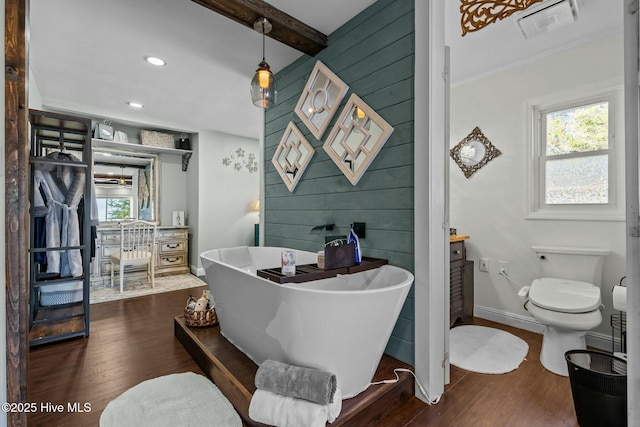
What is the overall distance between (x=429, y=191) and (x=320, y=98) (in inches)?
50.6


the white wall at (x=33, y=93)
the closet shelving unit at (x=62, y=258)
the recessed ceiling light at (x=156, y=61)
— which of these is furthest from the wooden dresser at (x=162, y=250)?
the recessed ceiling light at (x=156, y=61)

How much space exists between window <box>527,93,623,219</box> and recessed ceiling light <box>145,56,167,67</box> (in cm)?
340

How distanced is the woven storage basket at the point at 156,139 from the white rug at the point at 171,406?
156 inches

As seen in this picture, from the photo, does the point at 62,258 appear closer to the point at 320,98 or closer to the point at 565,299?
the point at 320,98

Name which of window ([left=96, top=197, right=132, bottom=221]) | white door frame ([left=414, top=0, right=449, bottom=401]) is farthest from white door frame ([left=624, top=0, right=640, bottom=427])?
window ([left=96, top=197, right=132, bottom=221])

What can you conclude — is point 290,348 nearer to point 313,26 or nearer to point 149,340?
point 149,340

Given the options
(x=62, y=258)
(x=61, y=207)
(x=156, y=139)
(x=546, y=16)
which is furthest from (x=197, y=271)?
(x=546, y=16)

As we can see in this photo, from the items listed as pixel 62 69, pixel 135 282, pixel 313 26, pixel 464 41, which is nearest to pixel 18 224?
pixel 313 26

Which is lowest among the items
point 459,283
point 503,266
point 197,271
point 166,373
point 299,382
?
point 166,373

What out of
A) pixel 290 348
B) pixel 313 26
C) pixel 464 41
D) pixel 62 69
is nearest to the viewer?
pixel 290 348

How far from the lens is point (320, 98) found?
247 cm

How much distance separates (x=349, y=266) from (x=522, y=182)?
6.69 feet

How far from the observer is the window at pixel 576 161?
94.0 inches

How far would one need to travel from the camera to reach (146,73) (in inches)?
120
